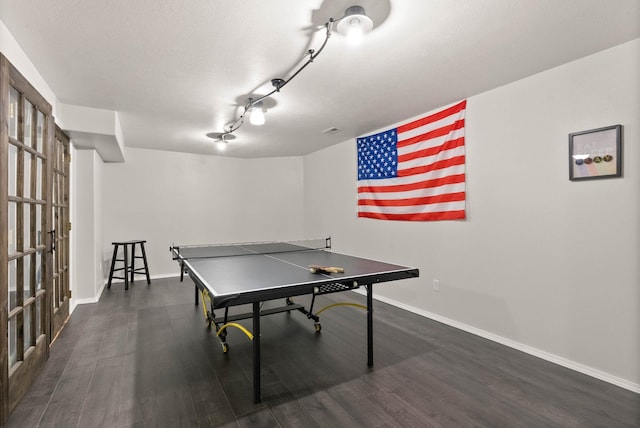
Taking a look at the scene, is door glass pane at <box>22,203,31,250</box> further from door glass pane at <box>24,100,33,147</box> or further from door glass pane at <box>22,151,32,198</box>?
door glass pane at <box>24,100,33,147</box>

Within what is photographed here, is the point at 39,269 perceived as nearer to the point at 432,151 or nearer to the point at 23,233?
the point at 23,233

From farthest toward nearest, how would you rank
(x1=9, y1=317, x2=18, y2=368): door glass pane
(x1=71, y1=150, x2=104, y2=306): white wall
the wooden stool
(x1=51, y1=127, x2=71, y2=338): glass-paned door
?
the wooden stool, (x1=71, y1=150, x2=104, y2=306): white wall, (x1=51, y1=127, x2=71, y2=338): glass-paned door, (x1=9, y1=317, x2=18, y2=368): door glass pane

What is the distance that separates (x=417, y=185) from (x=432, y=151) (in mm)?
424

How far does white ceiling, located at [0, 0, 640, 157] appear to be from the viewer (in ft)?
5.76

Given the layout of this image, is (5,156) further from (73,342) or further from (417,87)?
(417,87)

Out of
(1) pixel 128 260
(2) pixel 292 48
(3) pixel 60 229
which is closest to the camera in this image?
(2) pixel 292 48

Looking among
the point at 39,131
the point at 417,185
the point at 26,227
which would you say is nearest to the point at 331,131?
the point at 417,185

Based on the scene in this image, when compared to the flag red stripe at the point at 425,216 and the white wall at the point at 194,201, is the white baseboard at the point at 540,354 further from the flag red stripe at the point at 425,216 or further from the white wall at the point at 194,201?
the white wall at the point at 194,201

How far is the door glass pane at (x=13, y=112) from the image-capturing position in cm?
201

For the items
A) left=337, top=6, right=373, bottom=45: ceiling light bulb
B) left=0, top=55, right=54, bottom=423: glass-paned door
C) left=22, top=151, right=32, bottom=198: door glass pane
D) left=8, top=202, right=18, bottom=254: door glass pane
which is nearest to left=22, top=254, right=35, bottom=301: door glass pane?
left=0, top=55, right=54, bottom=423: glass-paned door

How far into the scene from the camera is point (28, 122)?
2.28 m

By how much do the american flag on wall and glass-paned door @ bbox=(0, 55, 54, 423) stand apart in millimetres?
3505

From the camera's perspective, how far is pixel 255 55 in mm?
2256

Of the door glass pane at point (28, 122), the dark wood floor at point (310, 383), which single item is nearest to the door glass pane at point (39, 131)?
the door glass pane at point (28, 122)
